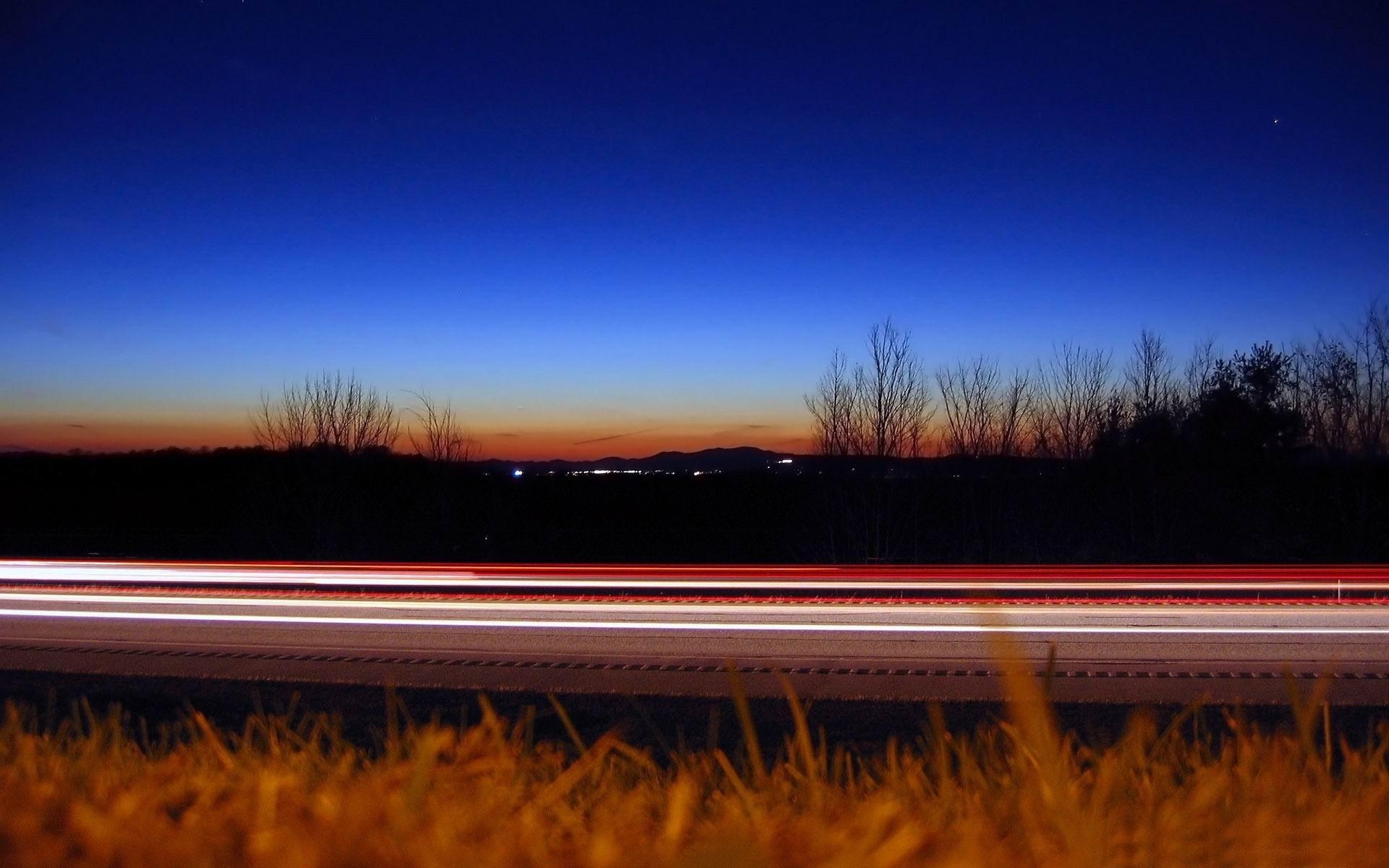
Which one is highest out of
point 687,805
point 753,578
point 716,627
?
point 687,805

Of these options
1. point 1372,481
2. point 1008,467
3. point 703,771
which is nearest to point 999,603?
point 703,771

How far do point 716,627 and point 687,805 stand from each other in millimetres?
9905

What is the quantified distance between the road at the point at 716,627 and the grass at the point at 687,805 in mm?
4269

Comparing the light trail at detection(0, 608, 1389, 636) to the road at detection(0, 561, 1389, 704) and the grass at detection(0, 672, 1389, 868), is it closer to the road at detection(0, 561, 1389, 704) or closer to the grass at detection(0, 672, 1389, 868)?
the road at detection(0, 561, 1389, 704)

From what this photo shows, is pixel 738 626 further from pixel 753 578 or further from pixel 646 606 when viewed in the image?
pixel 753 578

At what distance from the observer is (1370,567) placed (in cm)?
1739

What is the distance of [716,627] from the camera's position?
45.2 feet

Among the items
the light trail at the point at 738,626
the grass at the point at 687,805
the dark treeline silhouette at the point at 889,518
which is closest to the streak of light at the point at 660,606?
the light trail at the point at 738,626

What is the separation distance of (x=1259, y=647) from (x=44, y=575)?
1827 centimetres

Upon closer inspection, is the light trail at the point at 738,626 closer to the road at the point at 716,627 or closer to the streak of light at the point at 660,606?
the road at the point at 716,627

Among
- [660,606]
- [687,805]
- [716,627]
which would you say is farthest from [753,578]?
[687,805]

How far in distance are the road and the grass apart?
427 centimetres

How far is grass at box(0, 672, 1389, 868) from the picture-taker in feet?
11.0

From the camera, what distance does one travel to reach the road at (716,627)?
34.9 feet
